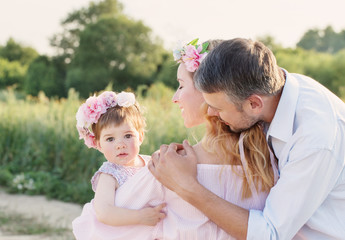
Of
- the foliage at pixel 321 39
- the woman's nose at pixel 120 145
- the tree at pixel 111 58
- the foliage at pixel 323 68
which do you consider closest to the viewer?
the woman's nose at pixel 120 145

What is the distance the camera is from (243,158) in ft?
7.07

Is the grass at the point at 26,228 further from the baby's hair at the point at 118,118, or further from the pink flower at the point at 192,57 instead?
the pink flower at the point at 192,57

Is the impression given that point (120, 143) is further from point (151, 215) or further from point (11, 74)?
point (11, 74)

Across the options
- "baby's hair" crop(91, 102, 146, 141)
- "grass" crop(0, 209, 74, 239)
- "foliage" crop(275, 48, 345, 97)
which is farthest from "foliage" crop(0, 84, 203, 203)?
"foliage" crop(275, 48, 345, 97)

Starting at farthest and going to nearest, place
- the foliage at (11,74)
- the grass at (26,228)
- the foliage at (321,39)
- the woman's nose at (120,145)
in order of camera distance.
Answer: the foliage at (321,39) < the foliage at (11,74) < the grass at (26,228) < the woman's nose at (120,145)

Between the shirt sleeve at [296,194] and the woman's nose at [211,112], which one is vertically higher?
the woman's nose at [211,112]

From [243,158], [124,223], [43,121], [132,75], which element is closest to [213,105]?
[243,158]

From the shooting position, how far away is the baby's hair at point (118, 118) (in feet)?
9.03

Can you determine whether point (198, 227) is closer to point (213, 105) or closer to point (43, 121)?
point (213, 105)

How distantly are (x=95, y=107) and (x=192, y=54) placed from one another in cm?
70

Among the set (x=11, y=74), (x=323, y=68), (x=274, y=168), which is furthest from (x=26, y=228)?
(x=11, y=74)

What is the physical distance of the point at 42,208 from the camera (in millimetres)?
6324

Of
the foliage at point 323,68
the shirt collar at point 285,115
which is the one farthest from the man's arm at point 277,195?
the foliage at point 323,68

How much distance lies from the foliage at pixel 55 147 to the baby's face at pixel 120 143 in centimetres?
297
